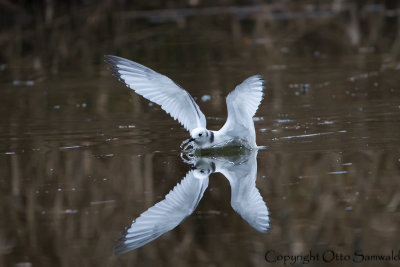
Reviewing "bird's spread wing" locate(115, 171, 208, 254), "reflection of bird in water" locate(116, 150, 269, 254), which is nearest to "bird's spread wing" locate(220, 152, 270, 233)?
"reflection of bird in water" locate(116, 150, 269, 254)

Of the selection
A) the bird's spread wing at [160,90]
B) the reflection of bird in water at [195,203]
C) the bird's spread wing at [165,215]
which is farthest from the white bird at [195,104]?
the bird's spread wing at [165,215]

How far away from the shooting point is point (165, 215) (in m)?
5.16

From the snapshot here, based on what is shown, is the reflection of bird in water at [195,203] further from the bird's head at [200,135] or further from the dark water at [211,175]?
the bird's head at [200,135]

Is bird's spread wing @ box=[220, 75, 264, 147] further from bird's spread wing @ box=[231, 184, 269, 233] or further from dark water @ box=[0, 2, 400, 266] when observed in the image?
bird's spread wing @ box=[231, 184, 269, 233]

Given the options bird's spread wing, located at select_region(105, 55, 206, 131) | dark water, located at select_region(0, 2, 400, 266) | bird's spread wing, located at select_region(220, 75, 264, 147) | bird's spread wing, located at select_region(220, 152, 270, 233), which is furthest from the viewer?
bird's spread wing, located at select_region(105, 55, 206, 131)

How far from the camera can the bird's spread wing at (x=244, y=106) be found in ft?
21.5

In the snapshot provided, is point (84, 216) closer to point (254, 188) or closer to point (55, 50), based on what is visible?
point (254, 188)

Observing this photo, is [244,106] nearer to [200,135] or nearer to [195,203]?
[200,135]

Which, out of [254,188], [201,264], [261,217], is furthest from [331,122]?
[201,264]

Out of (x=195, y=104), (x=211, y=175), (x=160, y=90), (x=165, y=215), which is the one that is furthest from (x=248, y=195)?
(x=160, y=90)

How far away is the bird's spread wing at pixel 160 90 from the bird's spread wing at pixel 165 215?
1164 mm

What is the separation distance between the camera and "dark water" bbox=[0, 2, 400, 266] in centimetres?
459

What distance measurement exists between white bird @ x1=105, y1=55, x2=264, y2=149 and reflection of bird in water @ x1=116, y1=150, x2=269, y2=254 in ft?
0.86

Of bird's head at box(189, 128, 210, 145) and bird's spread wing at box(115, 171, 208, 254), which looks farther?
bird's head at box(189, 128, 210, 145)
